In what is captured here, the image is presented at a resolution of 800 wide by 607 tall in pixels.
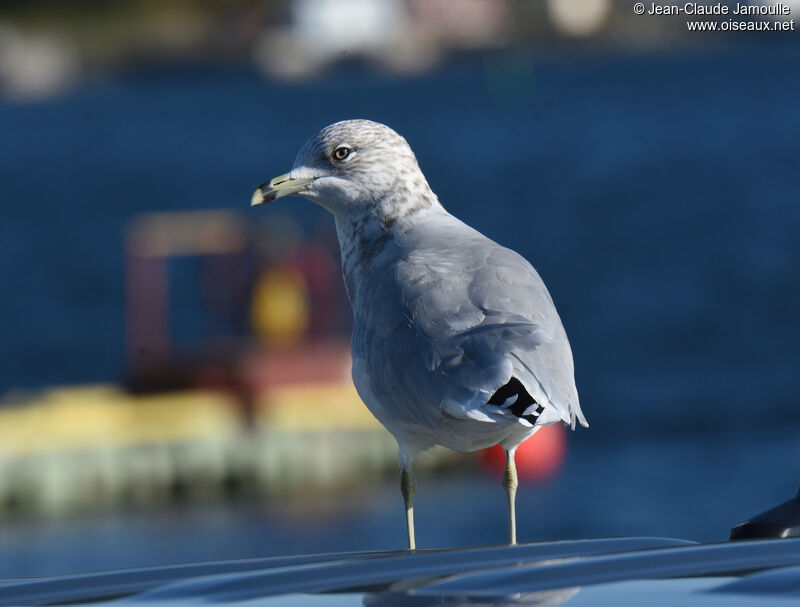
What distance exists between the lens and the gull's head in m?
3.90

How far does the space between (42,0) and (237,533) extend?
54.7 meters

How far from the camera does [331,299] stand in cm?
1966

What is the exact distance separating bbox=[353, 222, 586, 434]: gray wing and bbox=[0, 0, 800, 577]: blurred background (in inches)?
220

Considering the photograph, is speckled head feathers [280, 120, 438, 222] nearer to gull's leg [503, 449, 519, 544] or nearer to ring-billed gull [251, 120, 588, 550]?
ring-billed gull [251, 120, 588, 550]

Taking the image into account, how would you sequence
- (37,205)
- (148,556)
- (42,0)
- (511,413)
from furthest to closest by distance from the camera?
1. (42,0)
2. (37,205)
3. (148,556)
4. (511,413)

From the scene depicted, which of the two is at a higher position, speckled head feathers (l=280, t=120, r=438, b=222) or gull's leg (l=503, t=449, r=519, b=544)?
speckled head feathers (l=280, t=120, r=438, b=222)

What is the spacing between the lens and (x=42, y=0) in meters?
67.0

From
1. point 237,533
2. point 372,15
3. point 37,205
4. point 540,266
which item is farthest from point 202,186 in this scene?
point 237,533

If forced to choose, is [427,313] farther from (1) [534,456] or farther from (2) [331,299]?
(2) [331,299]

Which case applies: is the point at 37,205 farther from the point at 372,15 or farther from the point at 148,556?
the point at 148,556

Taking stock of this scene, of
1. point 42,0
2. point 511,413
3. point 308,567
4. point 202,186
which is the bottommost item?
point 308,567

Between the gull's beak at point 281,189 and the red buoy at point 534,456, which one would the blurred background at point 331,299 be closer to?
the red buoy at point 534,456

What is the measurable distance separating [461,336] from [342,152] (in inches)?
36.8

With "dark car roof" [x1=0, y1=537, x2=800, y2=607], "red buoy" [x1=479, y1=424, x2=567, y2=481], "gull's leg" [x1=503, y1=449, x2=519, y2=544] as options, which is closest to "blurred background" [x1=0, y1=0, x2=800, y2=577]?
"red buoy" [x1=479, y1=424, x2=567, y2=481]
